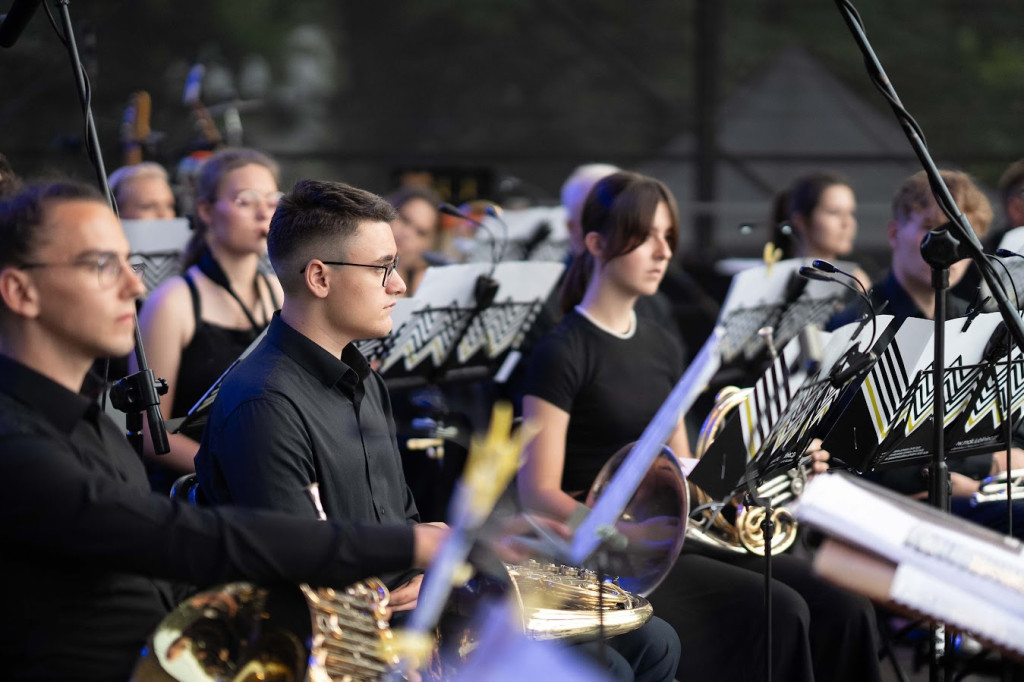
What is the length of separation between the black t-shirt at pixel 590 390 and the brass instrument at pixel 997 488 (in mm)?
1003

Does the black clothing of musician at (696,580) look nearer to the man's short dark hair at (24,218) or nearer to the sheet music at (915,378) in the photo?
the sheet music at (915,378)

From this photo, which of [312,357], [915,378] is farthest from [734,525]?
[312,357]

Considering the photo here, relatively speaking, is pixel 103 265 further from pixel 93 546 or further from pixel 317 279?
pixel 317 279

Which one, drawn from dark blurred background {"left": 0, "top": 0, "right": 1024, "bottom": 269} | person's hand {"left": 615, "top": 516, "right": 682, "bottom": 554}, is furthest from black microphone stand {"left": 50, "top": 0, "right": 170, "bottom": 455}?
dark blurred background {"left": 0, "top": 0, "right": 1024, "bottom": 269}

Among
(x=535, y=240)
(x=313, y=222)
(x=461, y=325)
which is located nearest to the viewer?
(x=313, y=222)

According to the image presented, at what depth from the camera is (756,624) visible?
3.03 metres

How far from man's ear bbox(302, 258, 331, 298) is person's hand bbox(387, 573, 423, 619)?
2.06 ft

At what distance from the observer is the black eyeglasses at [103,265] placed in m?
1.69

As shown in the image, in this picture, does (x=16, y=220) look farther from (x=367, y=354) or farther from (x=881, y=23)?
(x=881, y=23)

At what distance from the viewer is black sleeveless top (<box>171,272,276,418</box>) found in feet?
11.1

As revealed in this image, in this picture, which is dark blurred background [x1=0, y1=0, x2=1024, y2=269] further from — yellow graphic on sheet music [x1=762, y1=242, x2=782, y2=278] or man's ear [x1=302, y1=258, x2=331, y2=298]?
man's ear [x1=302, y1=258, x2=331, y2=298]

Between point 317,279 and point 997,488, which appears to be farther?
point 997,488

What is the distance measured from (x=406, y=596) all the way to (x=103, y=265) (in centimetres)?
85

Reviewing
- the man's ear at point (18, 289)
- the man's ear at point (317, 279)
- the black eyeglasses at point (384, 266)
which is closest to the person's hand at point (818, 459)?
the black eyeglasses at point (384, 266)
